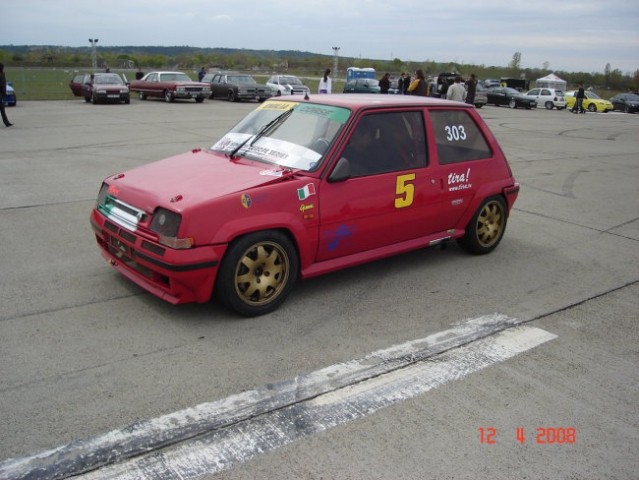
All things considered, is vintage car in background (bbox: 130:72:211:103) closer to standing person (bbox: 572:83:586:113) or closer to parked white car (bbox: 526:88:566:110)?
parked white car (bbox: 526:88:566:110)

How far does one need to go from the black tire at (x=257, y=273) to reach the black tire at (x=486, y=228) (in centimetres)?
231

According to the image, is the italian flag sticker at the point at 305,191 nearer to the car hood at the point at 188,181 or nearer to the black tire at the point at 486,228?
the car hood at the point at 188,181

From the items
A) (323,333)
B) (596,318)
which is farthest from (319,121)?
(596,318)

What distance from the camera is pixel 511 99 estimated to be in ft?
115

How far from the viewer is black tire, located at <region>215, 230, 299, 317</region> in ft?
13.4

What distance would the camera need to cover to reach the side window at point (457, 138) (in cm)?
541

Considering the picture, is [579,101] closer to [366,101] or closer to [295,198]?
[366,101]

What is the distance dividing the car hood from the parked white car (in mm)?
36051

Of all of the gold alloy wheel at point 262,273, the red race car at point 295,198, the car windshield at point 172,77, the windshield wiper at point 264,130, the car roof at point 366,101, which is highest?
the car windshield at point 172,77

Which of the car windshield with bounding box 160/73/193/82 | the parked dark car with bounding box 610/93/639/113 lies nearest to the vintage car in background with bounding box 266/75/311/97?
the car windshield with bounding box 160/73/193/82

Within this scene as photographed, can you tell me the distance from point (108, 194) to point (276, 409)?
96.5 inches

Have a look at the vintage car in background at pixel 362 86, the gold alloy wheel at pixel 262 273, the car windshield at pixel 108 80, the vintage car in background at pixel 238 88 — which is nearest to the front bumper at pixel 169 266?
the gold alloy wheel at pixel 262 273

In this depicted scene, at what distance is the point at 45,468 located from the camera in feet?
8.61
